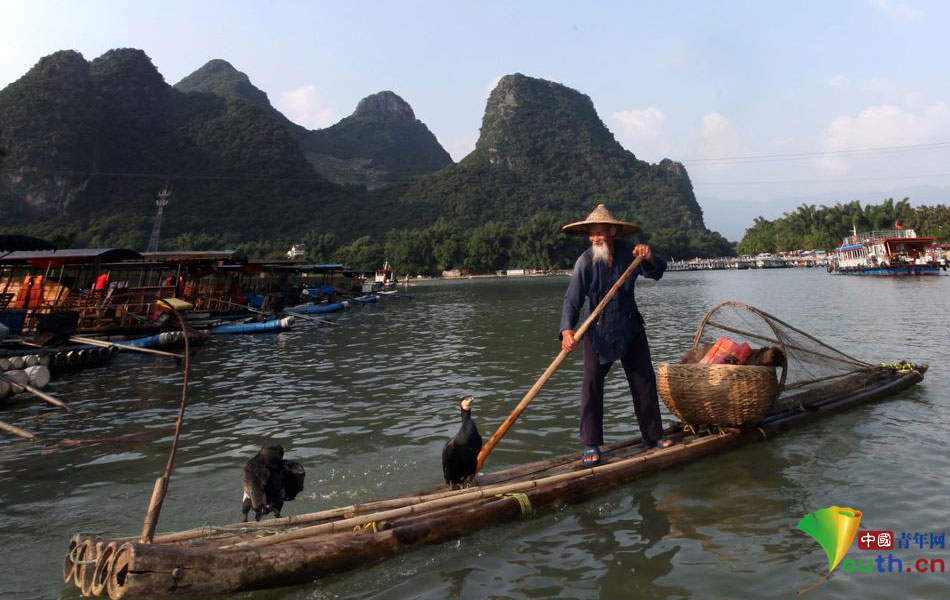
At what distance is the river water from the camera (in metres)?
3.80

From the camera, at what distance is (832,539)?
13.6 ft

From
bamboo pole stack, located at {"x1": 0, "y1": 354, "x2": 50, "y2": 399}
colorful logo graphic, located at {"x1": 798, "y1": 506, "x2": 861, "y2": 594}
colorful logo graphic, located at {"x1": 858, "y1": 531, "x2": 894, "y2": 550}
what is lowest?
colorful logo graphic, located at {"x1": 858, "y1": 531, "x2": 894, "y2": 550}

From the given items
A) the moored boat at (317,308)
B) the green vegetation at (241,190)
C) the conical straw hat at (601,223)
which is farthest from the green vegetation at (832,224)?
the conical straw hat at (601,223)

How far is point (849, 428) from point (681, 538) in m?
4.05

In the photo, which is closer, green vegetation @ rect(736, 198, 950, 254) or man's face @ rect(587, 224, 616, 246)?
man's face @ rect(587, 224, 616, 246)

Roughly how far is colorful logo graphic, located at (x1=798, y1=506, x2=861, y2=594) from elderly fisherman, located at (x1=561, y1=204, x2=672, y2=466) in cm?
147

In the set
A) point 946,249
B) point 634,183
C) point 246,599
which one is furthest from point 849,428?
point 634,183

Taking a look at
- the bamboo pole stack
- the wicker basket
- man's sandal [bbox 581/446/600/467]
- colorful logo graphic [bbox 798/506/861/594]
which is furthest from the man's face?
the bamboo pole stack

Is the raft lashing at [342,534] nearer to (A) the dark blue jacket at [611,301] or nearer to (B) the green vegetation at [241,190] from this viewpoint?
(A) the dark blue jacket at [611,301]

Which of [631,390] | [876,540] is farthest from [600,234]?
[876,540]

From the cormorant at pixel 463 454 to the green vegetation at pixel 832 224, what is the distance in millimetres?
99543

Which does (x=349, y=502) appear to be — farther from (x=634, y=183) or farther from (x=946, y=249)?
(x=634, y=183)

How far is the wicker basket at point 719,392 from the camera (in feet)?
19.3

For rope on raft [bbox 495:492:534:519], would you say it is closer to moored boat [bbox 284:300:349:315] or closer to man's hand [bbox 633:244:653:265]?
man's hand [bbox 633:244:653:265]
